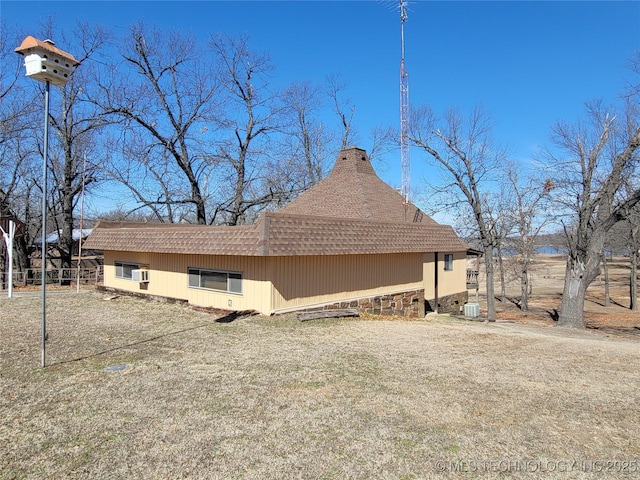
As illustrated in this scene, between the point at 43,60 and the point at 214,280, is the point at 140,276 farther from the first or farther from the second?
the point at 43,60

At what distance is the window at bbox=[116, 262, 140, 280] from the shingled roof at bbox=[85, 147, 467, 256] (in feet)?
2.57

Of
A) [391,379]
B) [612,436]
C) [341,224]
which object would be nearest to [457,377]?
[391,379]

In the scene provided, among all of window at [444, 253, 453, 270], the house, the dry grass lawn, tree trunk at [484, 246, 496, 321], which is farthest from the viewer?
window at [444, 253, 453, 270]

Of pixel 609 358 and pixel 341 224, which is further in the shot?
pixel 341 224

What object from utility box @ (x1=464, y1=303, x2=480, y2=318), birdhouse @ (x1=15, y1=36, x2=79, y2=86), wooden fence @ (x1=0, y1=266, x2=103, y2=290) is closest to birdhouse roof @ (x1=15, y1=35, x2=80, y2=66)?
birdhouse @ (x1=15, y1=36, x2=79, y2=86)

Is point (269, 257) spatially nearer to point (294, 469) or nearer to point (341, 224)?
point (341, 224)

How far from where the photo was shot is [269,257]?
35.0ft

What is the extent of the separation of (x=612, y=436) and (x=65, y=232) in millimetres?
26275

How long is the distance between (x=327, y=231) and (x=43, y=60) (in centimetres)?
737

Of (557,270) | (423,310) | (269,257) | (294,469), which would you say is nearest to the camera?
(294,469)

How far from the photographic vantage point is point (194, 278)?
12.7 meters

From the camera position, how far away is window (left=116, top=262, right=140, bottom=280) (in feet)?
50.1

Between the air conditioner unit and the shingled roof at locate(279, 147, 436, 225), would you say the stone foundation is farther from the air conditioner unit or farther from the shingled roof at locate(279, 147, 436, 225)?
the air conditioner unit

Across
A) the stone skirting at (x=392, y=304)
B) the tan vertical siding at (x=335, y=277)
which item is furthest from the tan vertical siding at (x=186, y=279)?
the stone skirting at (x=392, y=304)
